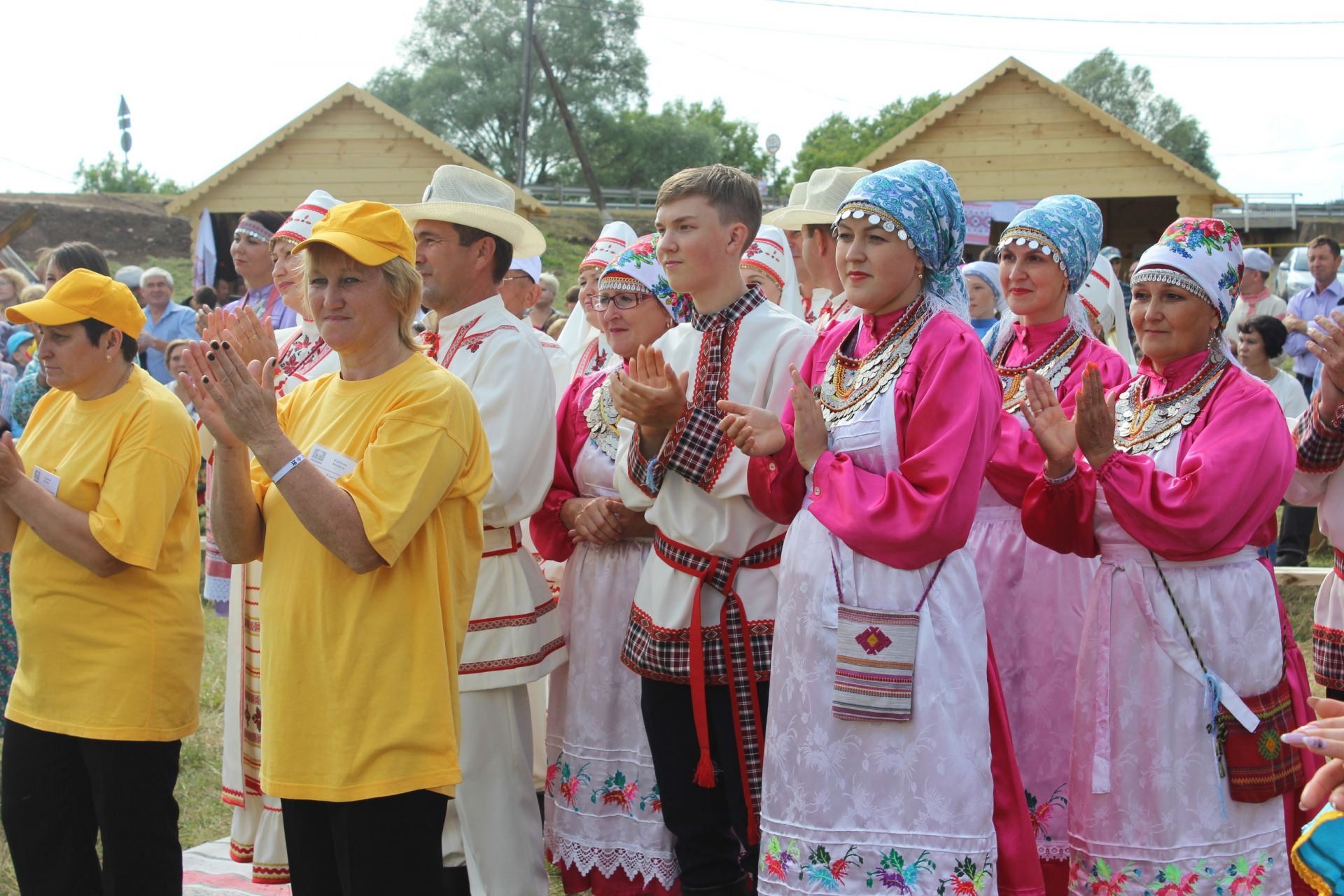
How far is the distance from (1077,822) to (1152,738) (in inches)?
12.8

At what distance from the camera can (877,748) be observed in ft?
9.52

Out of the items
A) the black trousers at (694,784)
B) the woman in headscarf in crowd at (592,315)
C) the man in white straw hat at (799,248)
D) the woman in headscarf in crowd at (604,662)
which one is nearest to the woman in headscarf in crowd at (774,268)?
the man in white straw hat at (799,248)

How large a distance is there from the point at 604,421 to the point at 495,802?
52.9 inches

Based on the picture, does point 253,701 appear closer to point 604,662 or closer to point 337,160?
point 604,662

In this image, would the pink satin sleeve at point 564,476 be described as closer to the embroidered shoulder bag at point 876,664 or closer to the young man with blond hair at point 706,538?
the young man with blond hair at point 706,538

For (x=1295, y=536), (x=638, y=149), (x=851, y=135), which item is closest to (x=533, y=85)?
(x=638, y=149)

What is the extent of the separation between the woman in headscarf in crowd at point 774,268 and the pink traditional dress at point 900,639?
1.77 metres

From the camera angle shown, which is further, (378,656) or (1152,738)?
(1152,738)

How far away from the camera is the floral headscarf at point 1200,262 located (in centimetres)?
351

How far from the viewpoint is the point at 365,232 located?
301cm

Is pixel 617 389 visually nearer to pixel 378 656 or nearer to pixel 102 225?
pixel 378 656

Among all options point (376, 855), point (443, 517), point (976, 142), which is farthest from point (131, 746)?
point (976, 142)

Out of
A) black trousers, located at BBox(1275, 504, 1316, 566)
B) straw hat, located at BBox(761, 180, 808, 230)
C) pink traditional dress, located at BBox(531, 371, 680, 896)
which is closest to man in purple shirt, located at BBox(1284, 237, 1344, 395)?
black trousers, located at BBox(1275, 504, 1316, 566)

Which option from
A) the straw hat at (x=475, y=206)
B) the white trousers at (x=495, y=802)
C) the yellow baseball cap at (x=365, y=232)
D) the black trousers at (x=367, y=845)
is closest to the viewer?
the black trousers at (x=367, y=845)
